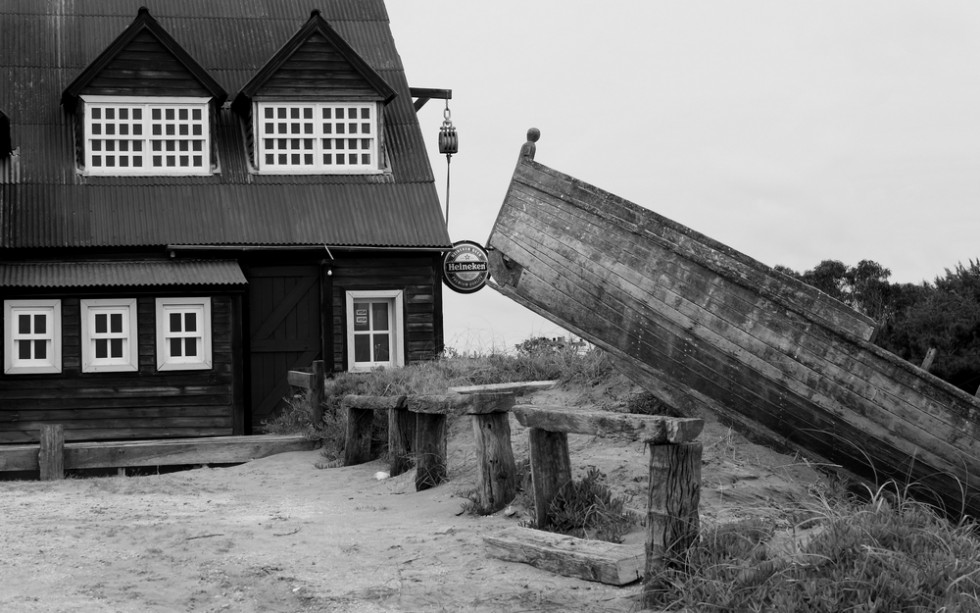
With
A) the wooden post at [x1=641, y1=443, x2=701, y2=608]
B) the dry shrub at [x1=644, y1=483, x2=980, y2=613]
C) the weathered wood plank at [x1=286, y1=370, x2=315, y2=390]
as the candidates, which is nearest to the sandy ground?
the wooden post at [x1=641, y1=443, x2=701, y2=608]

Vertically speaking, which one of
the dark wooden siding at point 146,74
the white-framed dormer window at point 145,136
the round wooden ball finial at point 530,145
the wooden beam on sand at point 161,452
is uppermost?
the dark wooden siding at point 146,74

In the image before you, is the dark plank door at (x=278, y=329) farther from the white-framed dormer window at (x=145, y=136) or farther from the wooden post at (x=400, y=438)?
the wooden post at (x=400, y=438)


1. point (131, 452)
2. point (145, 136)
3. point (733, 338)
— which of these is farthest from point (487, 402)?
point (145, 136)

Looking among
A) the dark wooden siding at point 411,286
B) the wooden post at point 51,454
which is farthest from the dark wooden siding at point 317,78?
the wooden post at point 51,454

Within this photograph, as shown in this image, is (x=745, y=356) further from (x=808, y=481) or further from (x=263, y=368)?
(x=263, y=368)

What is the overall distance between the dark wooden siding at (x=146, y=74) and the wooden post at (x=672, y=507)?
15335mm

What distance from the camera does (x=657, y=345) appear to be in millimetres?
9172

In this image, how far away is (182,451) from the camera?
1413cm

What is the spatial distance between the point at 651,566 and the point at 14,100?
17320 millimetres

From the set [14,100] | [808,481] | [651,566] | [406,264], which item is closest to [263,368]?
[406,264]

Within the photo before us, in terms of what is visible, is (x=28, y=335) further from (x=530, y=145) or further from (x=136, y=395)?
(x=530, y=145)

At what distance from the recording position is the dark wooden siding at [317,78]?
774 inches

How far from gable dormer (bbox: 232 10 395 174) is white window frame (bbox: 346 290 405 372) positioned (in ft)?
7.57

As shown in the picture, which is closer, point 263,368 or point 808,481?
point 808,481
